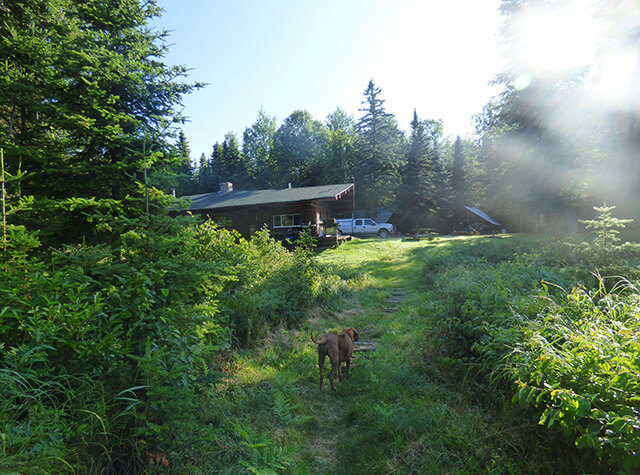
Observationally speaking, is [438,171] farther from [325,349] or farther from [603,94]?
[325,349]

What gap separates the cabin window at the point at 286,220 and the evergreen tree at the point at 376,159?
24390mm

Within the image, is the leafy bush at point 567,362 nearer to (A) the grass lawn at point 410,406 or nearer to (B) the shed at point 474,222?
(A) the grass lawn at point 410,406

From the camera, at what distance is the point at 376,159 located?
143ft

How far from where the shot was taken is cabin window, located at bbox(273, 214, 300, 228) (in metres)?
21.4

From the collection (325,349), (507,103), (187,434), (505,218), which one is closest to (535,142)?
(507,103)

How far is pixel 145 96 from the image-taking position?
8.01 meters

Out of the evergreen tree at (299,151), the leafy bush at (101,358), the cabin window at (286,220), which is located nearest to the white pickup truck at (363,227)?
the cabin window at (286,220)

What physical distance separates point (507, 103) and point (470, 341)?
24.2 meters

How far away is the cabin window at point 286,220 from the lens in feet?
70.1

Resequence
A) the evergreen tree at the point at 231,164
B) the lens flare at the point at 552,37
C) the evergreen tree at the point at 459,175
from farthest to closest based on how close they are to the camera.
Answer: the evergreen tree at the point at 231,164 < the evergreen tree at the point at 459,175 < the lens flare at the point at 552,37

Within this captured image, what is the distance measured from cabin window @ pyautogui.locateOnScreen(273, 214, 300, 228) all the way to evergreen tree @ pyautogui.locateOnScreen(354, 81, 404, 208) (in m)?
24.4

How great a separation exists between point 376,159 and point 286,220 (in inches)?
1061

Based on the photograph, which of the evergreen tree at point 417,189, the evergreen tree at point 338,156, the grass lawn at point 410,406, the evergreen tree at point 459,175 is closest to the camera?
the grass lawn at point 410,406

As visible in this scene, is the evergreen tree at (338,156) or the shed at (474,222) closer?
the shed at (474,222)
